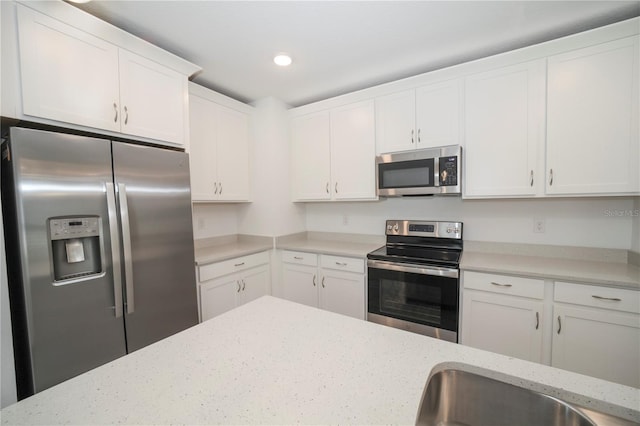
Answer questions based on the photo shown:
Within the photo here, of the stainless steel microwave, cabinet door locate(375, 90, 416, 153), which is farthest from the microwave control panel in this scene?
cabinet door locate(375, 90, 416, 153)

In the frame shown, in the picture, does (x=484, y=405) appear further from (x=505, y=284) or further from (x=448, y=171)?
(x=448, y=171)

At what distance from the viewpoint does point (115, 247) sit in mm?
1493

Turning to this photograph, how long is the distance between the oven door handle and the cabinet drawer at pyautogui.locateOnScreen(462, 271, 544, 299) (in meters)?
0.09

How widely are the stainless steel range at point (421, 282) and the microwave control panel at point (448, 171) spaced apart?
1.53 ft

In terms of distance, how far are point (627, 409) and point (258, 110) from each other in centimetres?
315

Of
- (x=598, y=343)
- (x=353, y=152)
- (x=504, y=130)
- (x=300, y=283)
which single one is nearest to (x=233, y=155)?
(x=353, y=152)

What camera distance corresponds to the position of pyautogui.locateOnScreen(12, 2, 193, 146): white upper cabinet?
133 cm

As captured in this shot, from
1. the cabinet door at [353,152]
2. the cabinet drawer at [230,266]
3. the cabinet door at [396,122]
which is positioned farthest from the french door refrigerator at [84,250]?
the cabinet door at [396,122]

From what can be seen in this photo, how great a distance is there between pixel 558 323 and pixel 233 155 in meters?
2.94

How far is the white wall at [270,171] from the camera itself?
2.90 metres

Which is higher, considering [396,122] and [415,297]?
[396,122]

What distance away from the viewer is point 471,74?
2.09 m

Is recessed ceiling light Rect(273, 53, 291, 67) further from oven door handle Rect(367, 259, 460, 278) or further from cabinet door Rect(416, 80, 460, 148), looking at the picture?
oven door handle Rect(367, 259, 460, 278)

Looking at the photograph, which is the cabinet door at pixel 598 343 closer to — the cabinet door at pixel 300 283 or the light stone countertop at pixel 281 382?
the light stone countertop at pixel 281 382
